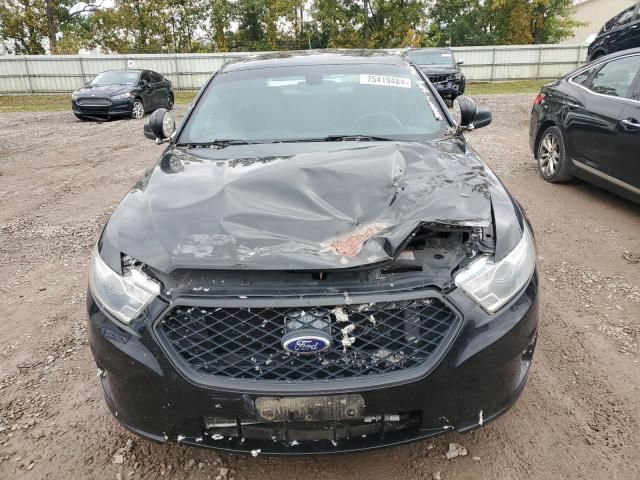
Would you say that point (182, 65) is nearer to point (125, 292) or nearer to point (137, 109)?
point (137, 109)

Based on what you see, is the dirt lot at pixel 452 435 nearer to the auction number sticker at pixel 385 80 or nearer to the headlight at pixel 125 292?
the headlight at pixel 125 292

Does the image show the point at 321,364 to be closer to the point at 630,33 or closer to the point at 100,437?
the point at 100,437

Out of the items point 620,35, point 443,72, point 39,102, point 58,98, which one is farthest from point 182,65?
point 620,35

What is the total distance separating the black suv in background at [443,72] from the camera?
13812mm

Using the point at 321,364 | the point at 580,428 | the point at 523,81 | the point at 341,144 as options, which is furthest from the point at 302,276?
the point at 523,81

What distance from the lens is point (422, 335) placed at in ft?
5.62

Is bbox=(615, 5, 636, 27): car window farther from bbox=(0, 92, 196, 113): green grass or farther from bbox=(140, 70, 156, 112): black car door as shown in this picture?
bbox=(0, 92, 196, 113): green grass

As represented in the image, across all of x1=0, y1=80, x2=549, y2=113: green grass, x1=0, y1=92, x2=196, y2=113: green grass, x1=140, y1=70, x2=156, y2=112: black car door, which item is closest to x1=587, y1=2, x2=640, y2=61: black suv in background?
x1=0, y1=80, x2=549, y2=113: green grass

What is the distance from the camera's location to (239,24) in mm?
35344

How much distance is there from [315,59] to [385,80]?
59 centimetres

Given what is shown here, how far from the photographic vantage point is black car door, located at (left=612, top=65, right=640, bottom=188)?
4.45m

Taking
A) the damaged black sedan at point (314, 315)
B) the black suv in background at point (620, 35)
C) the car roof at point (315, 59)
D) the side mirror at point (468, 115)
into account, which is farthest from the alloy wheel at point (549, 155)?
the black suv in background at point (620, 35)

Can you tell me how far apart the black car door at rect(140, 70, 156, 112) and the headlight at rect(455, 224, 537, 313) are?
1399 centimetres

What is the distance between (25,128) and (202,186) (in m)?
12.1
